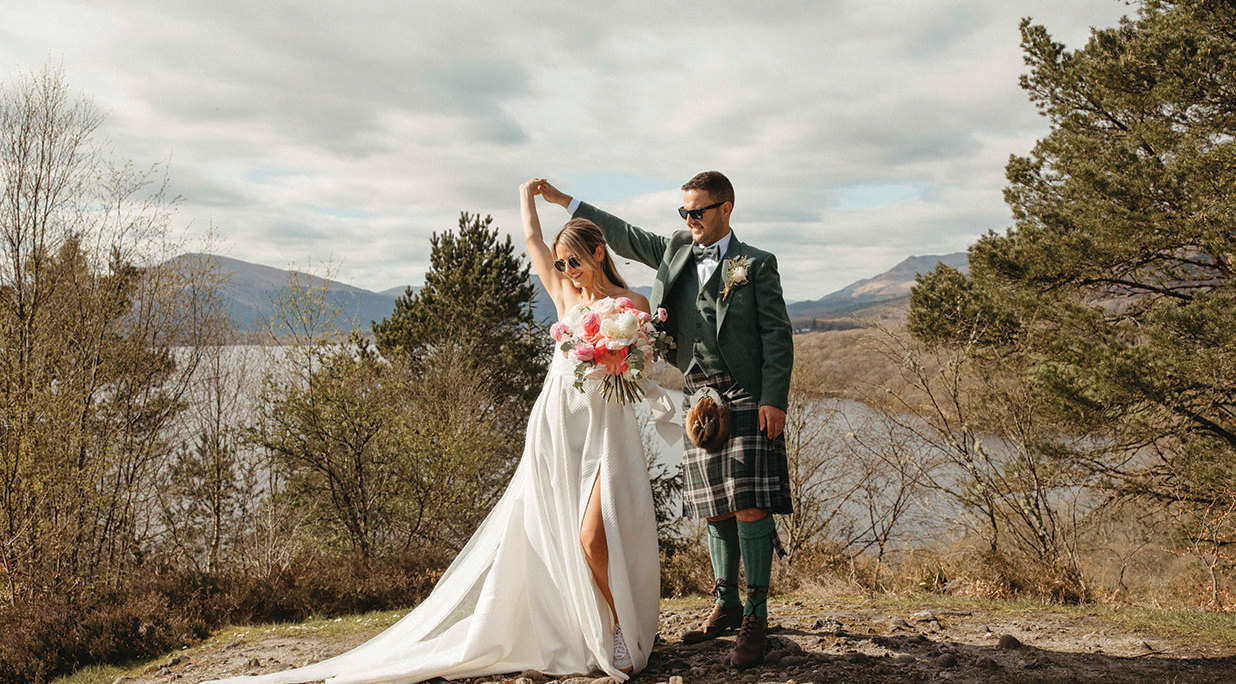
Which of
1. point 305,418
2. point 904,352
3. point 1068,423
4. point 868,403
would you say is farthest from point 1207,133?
point 305,418

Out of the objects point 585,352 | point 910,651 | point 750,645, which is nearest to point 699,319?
point 585,352

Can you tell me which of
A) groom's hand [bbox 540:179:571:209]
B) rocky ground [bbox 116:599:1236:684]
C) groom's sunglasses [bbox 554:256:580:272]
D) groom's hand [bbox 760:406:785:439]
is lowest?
rocky ground [bbox 116:599:1236:684]

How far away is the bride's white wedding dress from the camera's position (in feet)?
12.8

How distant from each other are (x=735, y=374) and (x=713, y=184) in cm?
97

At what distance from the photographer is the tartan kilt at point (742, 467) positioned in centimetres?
400

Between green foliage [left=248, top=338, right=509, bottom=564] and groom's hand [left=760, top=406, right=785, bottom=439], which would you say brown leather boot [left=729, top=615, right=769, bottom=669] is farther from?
green foliage [left=248, top=338, right=509, bottom=564]

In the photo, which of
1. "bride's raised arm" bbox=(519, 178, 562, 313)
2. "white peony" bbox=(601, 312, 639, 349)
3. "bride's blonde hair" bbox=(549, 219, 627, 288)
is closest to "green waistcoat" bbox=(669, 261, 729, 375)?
"white peony" bbox=(601, 312, 639, 349)

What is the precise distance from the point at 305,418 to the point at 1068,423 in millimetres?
12679

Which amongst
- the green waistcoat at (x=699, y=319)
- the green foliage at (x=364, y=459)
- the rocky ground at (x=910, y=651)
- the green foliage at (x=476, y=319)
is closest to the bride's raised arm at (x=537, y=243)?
the green waistcoat at (x=699, y=319)

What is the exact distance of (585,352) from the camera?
3.99 m

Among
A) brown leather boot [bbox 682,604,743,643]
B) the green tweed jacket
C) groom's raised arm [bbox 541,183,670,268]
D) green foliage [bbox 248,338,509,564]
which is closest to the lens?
the green tweed jacket

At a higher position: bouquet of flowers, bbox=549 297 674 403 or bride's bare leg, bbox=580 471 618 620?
bouquet of flowers, bbox=549 297 674 403

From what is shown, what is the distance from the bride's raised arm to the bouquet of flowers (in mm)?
416

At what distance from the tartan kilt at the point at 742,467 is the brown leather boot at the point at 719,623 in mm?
673
